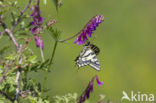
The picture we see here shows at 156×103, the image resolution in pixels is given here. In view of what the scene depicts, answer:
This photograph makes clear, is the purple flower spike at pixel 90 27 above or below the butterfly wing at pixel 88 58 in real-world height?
above

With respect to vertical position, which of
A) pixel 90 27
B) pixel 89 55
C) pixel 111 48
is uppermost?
pixel 90 27

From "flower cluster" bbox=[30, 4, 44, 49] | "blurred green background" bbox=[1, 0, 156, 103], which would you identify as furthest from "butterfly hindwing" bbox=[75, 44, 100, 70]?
"blurred green background" bbox=[1, 0, 156, 103]

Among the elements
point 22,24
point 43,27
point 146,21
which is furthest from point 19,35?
point 146,21

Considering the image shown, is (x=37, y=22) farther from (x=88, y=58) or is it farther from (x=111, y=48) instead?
(x=111, y=48)

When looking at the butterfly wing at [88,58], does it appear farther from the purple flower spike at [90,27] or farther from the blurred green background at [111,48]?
the blurred green background at [111,48]

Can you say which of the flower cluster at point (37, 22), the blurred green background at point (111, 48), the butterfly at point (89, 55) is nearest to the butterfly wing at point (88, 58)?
the butterfly at point (89, 55)

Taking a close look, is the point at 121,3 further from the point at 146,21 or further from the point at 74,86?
the point at 74,86

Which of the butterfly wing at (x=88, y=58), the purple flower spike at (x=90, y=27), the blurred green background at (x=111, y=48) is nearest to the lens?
the purple flower spike at (x=90, y=27)

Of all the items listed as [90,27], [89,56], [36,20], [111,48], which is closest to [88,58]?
[89,56]

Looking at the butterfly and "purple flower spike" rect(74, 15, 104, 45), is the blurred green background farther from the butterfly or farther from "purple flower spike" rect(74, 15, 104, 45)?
"purple flower spike" rect(74, 15, 104, 45)
